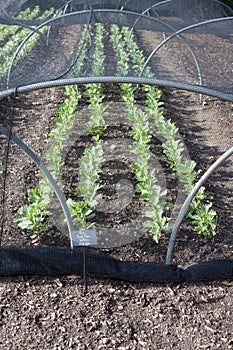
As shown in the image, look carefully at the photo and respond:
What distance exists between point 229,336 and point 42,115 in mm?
4610

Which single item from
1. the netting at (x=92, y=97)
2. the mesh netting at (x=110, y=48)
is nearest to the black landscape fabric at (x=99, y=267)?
the netting at (x=92, y=97)

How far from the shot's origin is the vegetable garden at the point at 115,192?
11.7 feet

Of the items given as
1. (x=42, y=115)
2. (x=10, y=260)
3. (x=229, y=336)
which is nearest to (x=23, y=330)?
(x=10, y=260)

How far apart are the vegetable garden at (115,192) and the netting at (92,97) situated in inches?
0.6

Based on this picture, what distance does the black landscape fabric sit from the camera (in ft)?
12.3

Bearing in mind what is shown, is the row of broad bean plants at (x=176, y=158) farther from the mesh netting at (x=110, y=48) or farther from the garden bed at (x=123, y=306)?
the mesh netting at (x=110, y=48)

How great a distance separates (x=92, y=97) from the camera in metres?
7.61

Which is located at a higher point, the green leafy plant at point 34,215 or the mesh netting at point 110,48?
the mesh netting at point 110,48

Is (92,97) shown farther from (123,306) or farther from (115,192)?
(123,306)

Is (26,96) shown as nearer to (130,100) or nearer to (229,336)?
(130,100)

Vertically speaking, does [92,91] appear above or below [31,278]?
above

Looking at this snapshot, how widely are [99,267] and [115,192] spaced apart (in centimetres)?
133

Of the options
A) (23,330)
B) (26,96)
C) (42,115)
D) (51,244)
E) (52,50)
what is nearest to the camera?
(23,330)

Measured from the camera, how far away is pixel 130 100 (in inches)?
283
